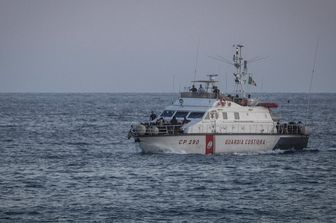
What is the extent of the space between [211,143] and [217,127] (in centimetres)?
131

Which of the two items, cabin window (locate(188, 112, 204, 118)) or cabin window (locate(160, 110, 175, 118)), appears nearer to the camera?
cabin window (locate(188, 112, 204, 118))

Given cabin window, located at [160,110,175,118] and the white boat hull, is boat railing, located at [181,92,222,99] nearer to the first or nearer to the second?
cabin window, located at [160,110,175,118]

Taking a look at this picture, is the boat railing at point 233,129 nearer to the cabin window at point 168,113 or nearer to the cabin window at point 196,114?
the cabin window at point 196,114

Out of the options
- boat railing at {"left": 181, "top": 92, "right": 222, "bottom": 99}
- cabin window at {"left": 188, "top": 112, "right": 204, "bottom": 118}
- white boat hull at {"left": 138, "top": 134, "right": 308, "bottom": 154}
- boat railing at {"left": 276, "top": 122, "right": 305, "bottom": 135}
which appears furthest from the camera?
boat railing at {"left": 276, "top": 122, "right": 305, "bottom": 135}

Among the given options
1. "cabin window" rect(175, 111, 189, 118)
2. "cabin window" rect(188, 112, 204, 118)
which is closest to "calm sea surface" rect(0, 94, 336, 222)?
"cabin window" rect(188, 112, 204, 118)

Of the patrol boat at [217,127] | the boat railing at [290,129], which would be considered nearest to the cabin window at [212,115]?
the patrol boat at [217,127]

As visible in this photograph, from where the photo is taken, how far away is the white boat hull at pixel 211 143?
2318 inches

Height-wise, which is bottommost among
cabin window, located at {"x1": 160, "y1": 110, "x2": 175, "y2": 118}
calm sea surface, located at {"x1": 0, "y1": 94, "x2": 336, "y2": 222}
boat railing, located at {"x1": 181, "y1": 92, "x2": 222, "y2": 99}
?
calm sea surface, located at {"x1": 0, "y1": 94, "x2": 336, "y2": 222}

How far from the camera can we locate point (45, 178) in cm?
5066

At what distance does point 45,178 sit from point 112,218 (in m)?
12.1

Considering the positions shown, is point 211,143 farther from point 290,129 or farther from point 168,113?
point 290,129

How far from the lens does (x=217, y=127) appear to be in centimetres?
6072

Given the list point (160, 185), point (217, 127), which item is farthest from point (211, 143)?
point (160, 185)

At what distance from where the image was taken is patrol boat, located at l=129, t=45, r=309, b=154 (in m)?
59.0
